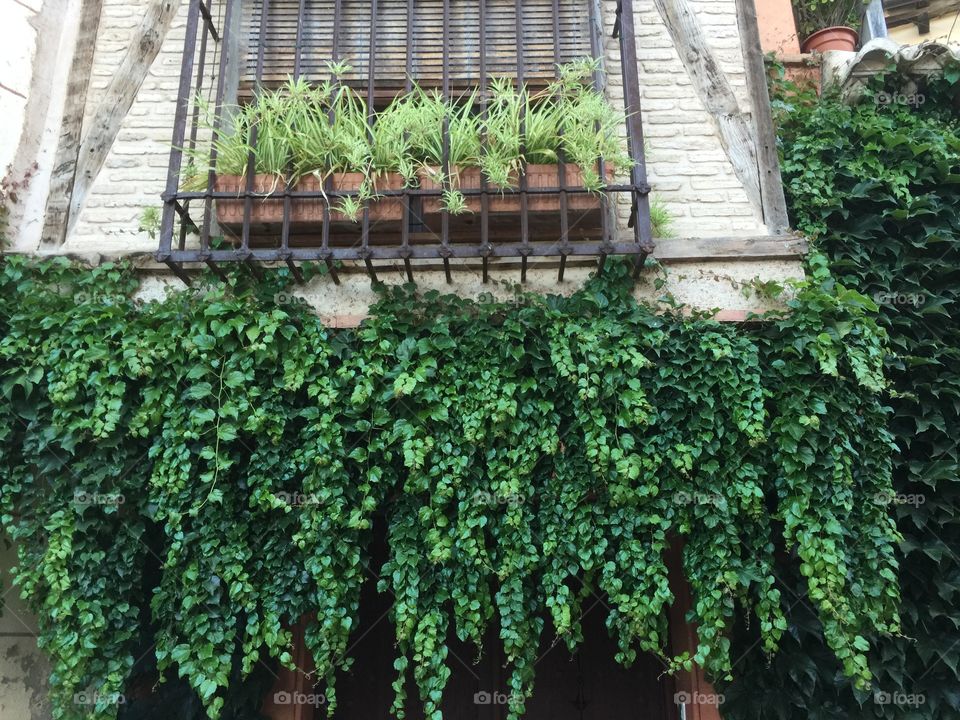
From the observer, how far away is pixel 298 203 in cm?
417

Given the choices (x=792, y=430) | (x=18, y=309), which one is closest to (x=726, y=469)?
(x=792, y=430)

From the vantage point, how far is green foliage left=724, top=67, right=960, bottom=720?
401cm

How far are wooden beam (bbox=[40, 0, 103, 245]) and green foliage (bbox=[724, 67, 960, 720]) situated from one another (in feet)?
13.2

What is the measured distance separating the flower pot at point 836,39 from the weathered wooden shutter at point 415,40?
6.13ft

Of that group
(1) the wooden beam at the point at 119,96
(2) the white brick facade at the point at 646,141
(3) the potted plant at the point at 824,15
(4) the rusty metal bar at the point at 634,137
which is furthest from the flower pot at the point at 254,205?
(3) the potted plant at the point at 824,15

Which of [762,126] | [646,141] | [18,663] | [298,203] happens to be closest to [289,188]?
[298,203]

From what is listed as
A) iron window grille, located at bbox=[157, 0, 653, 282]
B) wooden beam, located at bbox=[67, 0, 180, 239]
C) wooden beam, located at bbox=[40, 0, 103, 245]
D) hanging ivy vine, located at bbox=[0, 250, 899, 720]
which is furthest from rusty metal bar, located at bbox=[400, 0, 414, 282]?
wooden beam, located at bbox=[40, 0, 103, 245]

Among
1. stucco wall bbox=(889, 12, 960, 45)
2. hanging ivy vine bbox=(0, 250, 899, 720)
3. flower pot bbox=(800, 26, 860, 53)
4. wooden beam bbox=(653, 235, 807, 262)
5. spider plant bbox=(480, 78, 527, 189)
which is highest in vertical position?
stucco wall bbox=(889, 12, 960, 45)

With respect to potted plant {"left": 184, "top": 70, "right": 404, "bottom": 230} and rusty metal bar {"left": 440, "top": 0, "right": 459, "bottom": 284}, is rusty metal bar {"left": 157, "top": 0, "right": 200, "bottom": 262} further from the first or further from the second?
rusty metal bar {"left": 440, "top": 0, "right": 459, "bottom": 284}

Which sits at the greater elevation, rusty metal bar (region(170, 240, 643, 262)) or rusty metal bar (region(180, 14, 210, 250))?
rusty metal bar (region(180, 14, 210, 250))

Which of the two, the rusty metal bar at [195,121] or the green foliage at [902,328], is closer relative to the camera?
the green foliage at [902,328]

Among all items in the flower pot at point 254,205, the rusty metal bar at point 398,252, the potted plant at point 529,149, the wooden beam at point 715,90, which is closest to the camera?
the rusty metal bar at point 398,252

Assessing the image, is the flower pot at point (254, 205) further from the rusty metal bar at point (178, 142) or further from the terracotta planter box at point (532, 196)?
the terracotta planter box at point (532, 196)

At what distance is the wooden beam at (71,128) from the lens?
4570mm
